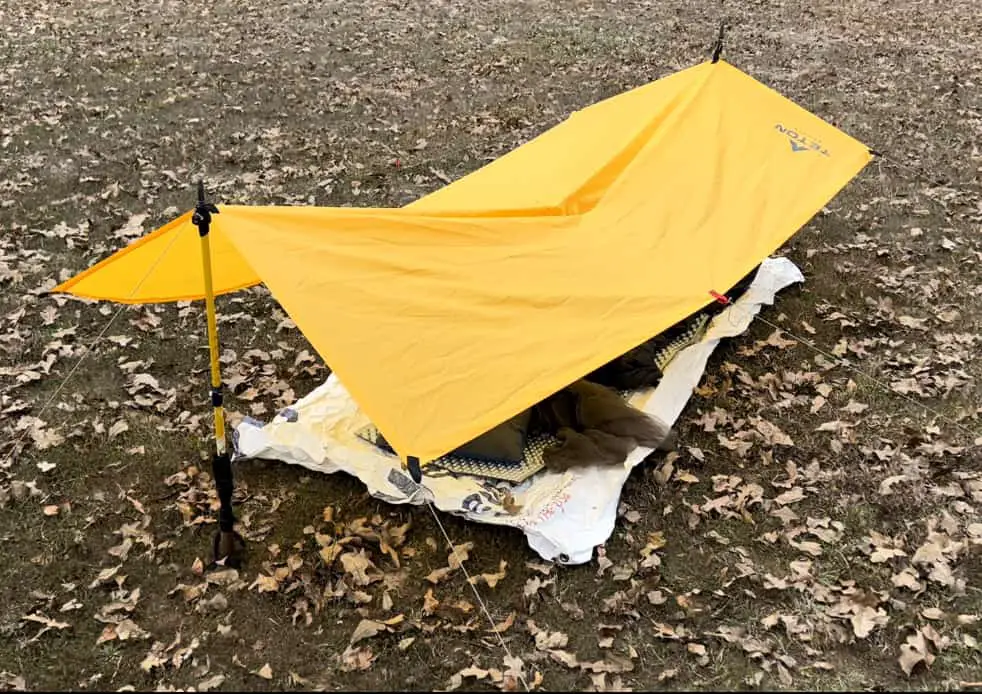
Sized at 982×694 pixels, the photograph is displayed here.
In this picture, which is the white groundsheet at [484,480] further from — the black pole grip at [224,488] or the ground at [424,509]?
the black pole grip at [224,488]

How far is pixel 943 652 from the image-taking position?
14.1 ft

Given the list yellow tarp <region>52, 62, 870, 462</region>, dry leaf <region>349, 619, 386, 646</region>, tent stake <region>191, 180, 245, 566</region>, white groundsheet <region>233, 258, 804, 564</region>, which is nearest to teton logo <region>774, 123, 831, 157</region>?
yellow tarp <region>52, 62, 870, 462</region>

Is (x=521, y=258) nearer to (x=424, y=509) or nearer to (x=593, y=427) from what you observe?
(x=593, y=427)

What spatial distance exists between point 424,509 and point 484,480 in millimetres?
411

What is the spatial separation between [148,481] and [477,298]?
253 cm

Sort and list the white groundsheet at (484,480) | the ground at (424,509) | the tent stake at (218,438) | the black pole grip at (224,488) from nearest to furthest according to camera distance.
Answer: the tent stake at (218,438) → the ground at (424,509) → the black pole grip at (224,488) → the white groundsheet at (484,480)

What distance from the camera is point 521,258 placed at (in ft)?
16.7

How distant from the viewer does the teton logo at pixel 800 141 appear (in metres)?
6.82

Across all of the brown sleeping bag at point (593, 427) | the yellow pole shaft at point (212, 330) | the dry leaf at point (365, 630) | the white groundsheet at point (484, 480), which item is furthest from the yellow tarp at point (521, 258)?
the dry leaf at point (365, 630)

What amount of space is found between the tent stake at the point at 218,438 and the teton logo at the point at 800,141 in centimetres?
462

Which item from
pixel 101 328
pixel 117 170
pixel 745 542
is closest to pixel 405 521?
pixel 745 542

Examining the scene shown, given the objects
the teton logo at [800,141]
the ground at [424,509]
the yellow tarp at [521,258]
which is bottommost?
the ground at [424,509]

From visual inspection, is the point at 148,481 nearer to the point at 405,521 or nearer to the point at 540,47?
the point at 405,521

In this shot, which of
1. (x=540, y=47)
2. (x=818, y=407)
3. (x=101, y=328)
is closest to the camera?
(x=818, y=407)
